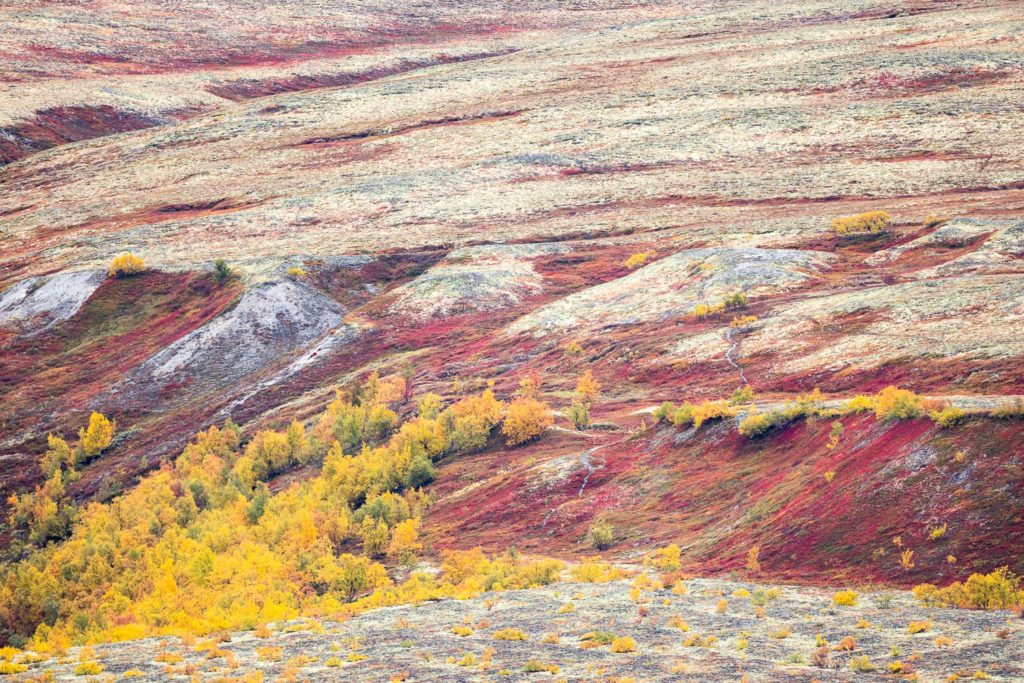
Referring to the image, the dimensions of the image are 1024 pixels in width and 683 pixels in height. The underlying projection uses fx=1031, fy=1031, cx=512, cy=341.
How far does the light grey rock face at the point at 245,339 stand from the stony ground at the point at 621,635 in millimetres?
24735

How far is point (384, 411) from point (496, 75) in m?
56.5

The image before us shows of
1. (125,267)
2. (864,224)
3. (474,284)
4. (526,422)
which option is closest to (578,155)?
(474,284)

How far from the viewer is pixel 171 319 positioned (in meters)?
46.4

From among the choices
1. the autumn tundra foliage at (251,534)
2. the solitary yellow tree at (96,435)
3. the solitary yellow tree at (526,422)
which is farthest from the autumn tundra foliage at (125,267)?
the solitary yellow tree at (526,422)

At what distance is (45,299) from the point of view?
160ft

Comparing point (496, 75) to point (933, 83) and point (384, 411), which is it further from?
point (384, 411)

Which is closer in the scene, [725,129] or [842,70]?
[725,129]

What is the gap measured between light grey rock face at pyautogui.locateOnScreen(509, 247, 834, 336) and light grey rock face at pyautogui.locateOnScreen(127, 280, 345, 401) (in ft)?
31.7

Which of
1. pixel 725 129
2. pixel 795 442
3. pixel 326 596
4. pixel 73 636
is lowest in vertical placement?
pixel 73 636

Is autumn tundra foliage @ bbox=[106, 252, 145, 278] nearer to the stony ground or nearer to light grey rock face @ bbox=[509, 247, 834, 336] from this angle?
light grey rock face @ bbox=[509, 247, 834, 336]

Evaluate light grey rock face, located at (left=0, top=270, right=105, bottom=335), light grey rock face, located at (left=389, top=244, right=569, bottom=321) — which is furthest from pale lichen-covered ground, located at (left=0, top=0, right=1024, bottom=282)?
light grey rock face, located at (left=389, top=244, right=569, bottom=321)

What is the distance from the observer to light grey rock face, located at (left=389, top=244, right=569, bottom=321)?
45188mm

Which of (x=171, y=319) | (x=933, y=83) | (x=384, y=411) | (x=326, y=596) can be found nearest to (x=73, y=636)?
(x=326, y=596)

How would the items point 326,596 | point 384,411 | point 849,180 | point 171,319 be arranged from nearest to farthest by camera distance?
point 326,596, point 384,411, point 171,319, point 849,180
